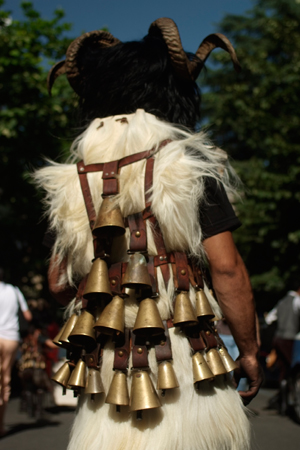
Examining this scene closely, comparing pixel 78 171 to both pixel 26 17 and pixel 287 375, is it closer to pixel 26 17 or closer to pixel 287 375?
pixel 287 375

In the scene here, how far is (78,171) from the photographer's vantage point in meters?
1.97

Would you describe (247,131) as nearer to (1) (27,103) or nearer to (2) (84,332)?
(1) (27,103)

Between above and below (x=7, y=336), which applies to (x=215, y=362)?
above

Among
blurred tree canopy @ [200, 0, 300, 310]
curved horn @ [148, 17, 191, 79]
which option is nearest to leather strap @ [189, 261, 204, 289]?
curved horn @ [148, 17, 191, 79]

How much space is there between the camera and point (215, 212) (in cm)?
188

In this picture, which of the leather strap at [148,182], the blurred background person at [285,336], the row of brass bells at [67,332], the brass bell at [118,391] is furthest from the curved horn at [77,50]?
the blurred background person at [285,336]

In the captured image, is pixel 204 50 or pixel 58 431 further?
pixel 58 431

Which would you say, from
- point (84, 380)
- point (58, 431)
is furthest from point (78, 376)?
point (58, 431)

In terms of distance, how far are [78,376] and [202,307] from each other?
0.49m

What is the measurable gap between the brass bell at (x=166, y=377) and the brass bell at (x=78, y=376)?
0.28 m

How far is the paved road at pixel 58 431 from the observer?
545 centimetres

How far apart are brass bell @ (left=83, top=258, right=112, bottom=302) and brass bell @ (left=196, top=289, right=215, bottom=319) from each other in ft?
1.01

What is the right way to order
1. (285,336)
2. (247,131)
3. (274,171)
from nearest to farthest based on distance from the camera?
(285,336), (274,171), (247,131)

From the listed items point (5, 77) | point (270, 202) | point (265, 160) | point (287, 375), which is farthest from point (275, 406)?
point (5, 77)
